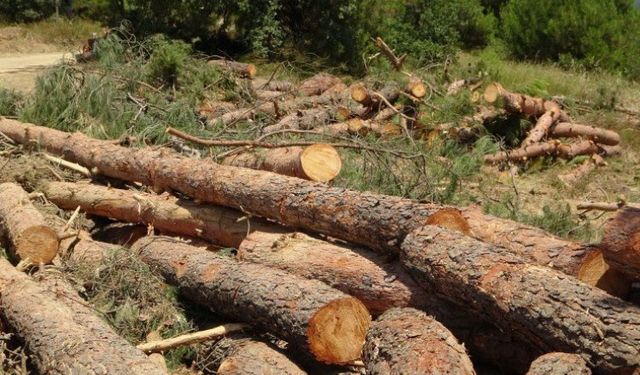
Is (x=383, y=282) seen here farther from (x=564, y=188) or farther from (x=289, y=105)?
(x=289, y=105)

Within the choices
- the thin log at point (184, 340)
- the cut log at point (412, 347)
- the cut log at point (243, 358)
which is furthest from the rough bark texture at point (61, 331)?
the cut log at point (412, 347)

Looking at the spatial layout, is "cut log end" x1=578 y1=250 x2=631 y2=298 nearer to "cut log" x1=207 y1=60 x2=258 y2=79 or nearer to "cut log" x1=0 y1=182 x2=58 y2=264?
"cut log" x1=0 y1=182 x2=58 y2=264

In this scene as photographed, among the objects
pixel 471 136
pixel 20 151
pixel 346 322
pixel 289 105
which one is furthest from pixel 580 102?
pixel 346 322

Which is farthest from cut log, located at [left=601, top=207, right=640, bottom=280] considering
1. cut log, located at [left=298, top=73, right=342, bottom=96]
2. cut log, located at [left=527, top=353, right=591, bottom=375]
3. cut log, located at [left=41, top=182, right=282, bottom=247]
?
cut log, located at [left=298, top=73, right=342, bottom=96]

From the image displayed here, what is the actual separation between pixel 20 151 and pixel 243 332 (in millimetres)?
4166

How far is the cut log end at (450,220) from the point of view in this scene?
521 cm

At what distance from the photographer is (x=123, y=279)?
5.86 meters

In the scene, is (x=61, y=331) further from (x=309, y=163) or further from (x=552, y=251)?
(x=552, y=251)

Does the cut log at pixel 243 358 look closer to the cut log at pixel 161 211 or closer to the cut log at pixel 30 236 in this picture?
the cut log at pixel 161 211

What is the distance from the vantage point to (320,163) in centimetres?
665

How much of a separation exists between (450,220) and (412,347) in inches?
44.2

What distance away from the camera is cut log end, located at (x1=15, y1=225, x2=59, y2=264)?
6086mm

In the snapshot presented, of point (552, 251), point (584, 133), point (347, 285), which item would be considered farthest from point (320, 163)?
point (584, 133)

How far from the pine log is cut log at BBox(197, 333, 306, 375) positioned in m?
0.93
